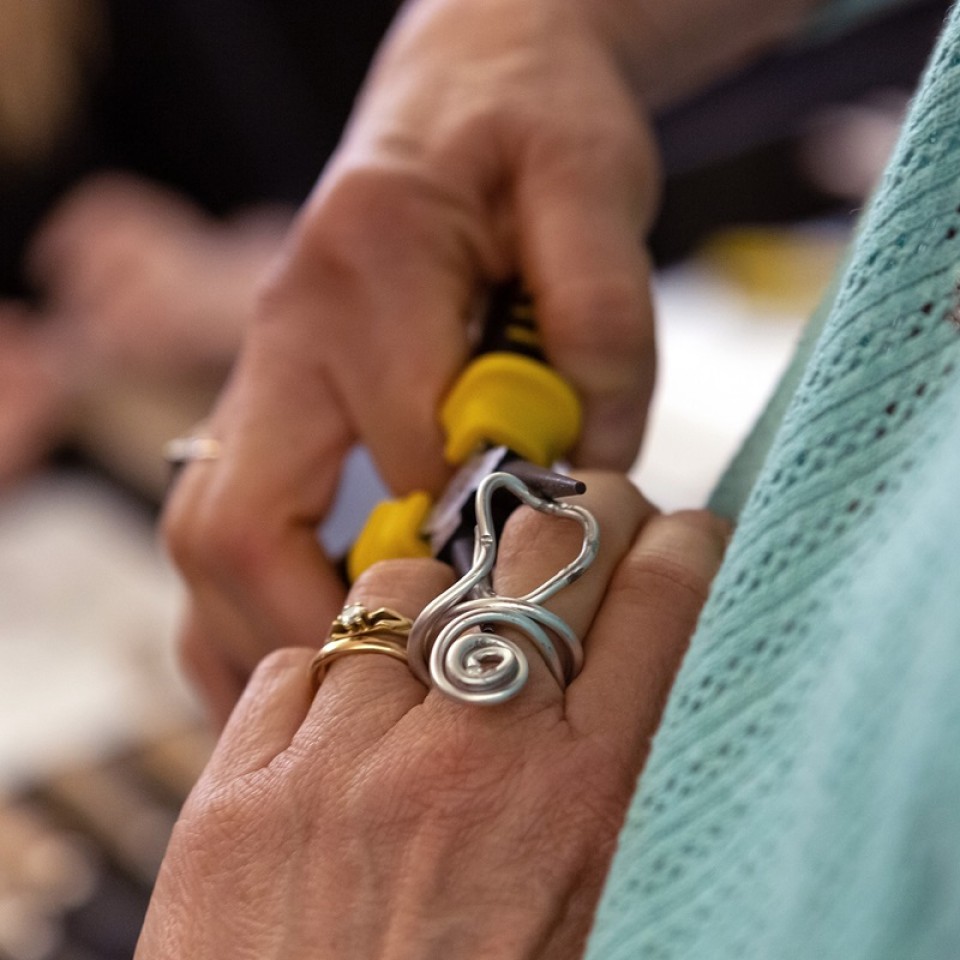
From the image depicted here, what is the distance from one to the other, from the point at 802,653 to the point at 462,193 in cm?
33

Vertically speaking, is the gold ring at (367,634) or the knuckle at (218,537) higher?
the knuckle at (218,537)

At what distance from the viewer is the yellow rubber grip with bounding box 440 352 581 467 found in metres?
0.46

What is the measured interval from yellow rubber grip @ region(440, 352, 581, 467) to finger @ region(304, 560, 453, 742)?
81mm

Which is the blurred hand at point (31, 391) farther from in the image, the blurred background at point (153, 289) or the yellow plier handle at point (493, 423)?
the yellow plier handle at point (493, 423)

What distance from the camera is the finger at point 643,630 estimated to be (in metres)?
0.33

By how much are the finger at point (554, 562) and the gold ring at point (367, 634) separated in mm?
36

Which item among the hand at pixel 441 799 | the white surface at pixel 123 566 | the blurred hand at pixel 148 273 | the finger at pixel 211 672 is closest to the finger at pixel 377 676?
the hand at pixel 441 799

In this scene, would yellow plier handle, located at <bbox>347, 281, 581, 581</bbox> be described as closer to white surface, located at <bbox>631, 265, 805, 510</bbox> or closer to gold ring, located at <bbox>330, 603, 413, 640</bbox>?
gold ring, located at <bbox>330, 603, 413, 640</bbox>

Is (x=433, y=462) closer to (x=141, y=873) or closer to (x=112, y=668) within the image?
(x=141, y=873)

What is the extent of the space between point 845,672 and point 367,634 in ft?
0.56

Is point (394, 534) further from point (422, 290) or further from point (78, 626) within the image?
point (78, 626)

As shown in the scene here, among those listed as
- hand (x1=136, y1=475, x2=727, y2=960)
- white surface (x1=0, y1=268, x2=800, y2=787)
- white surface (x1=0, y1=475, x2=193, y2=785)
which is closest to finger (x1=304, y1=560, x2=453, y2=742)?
hand (x1=136, y1=475, x2=727, y2=960)

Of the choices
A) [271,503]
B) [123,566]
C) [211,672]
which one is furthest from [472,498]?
[123,566]

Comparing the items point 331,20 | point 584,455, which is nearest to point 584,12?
point 584,455
